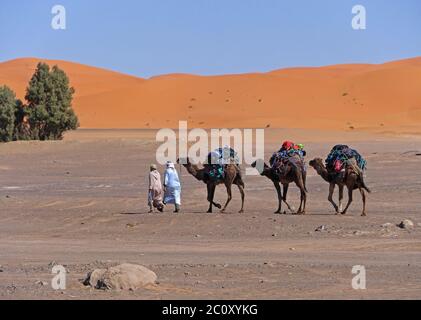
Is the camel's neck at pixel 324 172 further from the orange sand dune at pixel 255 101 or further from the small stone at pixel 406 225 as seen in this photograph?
the orange sand dune at pixel 255 101

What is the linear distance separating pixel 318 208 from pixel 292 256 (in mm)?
8592

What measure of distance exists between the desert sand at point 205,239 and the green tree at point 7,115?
33.7 feet

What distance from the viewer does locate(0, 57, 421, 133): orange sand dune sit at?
76688 mm

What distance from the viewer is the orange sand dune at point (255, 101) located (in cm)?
7669

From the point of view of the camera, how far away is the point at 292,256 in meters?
16.1

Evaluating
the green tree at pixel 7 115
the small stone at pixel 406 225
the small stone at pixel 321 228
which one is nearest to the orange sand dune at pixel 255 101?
the green tree at pixel 7 115

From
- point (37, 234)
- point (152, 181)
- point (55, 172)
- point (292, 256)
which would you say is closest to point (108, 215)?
point (152, 181)

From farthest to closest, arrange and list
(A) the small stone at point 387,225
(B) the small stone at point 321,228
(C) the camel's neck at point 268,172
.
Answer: (C) the camel's neck at point 268,172
(B) the small stone at point 321,228
(A) the small stone at point 387,225

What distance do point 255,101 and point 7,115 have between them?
44.4 metres

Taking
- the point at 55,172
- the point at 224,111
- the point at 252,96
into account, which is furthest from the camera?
the point at 252,96

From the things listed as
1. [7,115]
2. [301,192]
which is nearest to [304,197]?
[301,192]

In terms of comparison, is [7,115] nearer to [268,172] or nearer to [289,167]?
[268,172]

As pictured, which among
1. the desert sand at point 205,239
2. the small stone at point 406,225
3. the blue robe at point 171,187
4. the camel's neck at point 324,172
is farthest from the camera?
the blue robe at point 171,187

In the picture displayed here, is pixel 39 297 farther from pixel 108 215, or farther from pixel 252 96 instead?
pixel 252 96
